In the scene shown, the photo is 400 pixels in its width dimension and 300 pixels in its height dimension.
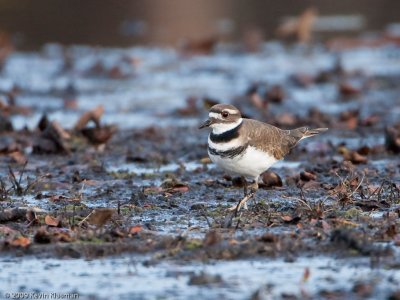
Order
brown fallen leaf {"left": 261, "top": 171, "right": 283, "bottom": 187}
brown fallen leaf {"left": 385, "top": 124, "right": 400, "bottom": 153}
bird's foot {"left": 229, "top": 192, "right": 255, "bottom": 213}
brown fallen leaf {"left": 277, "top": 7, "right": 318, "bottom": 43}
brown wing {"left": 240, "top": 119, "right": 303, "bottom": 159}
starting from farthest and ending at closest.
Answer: brown fallen leaf {"left": 277, "top": 7, "right": 318, "bottom": 43}
brown fallen leaf {"left": 385, "top": 124, "right": 400, "bottom": 153}
brown fallen leaf {"left": 261, "top": 171, "right": 283, "bottom": 187}
brown wing {"left": 240, "top": 119, "right": 303, "bottom": 159}
bird's foot {"left": 229, "top": 192, "right": 255, "bottom": 213}

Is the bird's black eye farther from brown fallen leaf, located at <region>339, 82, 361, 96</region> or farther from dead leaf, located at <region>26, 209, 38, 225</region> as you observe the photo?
brown fallen leaf, located at <region>339, 82, 361, 96</region>

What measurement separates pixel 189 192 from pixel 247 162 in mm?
1045

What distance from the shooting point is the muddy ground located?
6.84 metres

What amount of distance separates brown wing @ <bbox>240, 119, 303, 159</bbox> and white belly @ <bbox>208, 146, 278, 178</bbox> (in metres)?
0.08

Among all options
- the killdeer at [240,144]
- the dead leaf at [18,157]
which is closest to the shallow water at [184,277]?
the killdeer at [240,144]

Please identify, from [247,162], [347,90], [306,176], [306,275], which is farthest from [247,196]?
[347,90]

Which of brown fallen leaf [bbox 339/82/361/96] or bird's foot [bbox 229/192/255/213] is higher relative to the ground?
bird's foot [bbox 229/192/255/213]

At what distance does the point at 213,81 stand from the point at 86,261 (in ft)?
37.1

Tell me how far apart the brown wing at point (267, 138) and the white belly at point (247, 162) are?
83 mm

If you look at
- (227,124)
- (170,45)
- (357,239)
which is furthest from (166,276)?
(170,45)

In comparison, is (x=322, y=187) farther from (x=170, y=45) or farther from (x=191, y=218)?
(x=170, y=45)

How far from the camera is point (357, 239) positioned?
7.25 meters

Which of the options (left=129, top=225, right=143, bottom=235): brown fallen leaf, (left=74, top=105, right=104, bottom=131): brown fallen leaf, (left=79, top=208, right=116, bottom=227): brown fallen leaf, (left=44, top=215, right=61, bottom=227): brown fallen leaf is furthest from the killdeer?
(left=74, top=105, right=104, bottom=131): brown fallen leaf

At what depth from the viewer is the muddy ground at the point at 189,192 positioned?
6.84 metres
